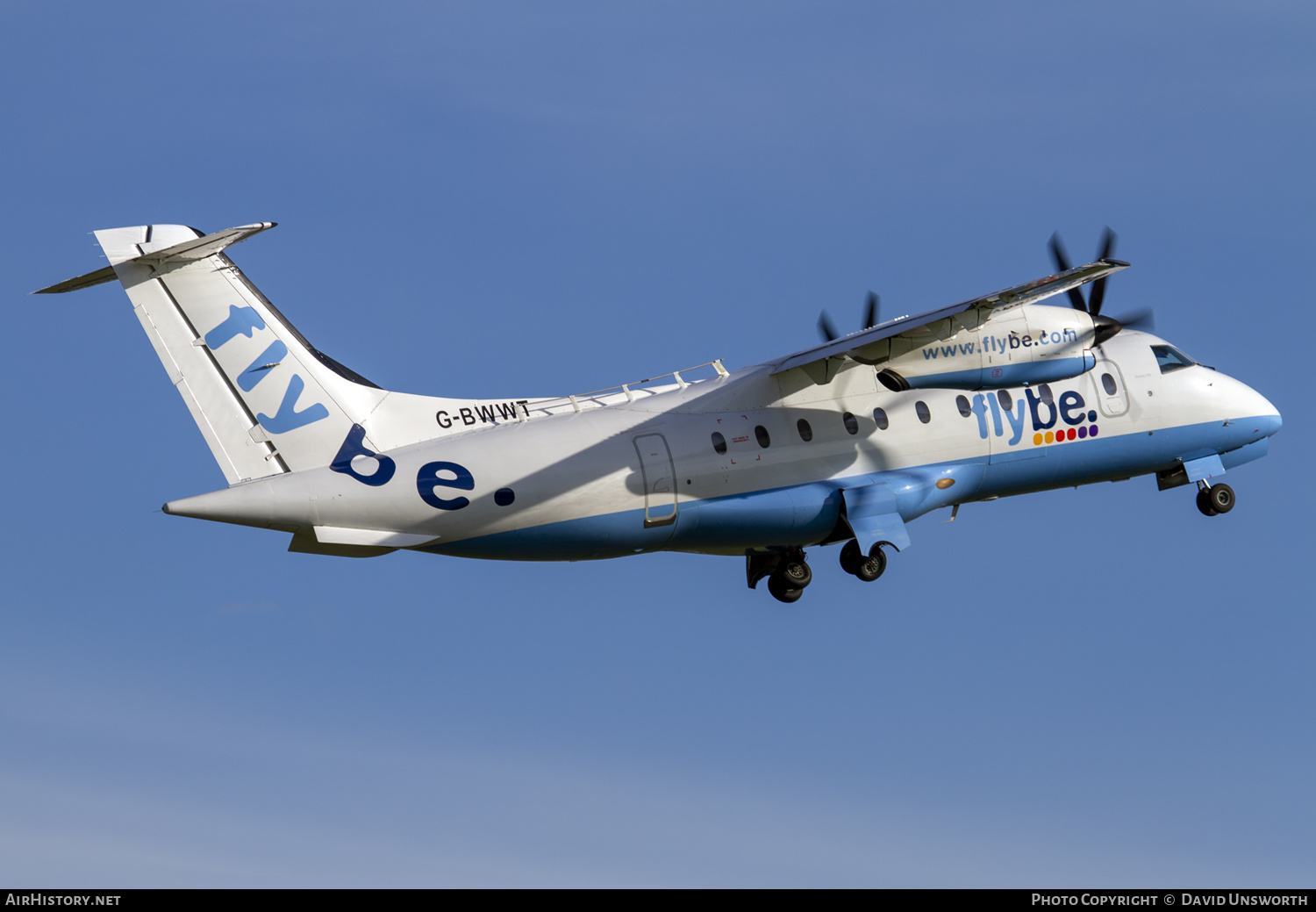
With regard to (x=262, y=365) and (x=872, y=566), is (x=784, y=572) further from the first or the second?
(x=262, y=365)

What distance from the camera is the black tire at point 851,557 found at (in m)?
24.6

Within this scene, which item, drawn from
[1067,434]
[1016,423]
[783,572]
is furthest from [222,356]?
[1067,434]

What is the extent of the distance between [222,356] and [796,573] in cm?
986

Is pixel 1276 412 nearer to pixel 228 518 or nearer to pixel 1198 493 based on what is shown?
pixel 1198 493

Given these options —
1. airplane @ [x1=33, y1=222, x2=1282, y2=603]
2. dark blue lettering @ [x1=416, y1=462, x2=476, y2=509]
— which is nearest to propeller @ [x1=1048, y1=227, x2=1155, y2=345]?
airplane @ [x1=33, y1=222, x2=1282, y2=603]

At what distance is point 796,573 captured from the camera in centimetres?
2631

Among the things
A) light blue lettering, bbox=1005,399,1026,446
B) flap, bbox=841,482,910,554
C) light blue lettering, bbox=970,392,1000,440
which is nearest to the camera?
flap, bbox=841,482,910,554

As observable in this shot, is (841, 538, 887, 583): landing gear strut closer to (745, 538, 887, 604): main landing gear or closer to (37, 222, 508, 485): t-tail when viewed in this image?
(745, 538, 887, 604): main landing gear

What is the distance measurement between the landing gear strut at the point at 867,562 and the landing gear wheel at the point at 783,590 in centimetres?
177

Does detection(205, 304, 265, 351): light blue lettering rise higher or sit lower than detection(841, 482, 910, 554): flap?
higher

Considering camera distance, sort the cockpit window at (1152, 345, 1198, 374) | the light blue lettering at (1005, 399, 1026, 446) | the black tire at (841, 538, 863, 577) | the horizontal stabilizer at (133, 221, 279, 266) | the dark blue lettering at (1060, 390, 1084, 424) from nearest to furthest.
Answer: the horizontal stabilizer at (133, 221, 279, 266), the black tire at (841, 538, 863, 577), the light blue lettering at (1005, 399, 1026, 446), the dark blue lettering at (1060, 390, 1084, 424), the cockpit window at (1152, 345, 1198, 374)

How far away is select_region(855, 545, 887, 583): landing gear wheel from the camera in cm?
2459

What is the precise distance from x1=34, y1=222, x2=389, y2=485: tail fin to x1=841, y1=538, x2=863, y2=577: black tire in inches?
305

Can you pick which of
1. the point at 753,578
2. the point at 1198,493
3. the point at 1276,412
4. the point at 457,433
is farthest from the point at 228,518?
the point at 1276,412
